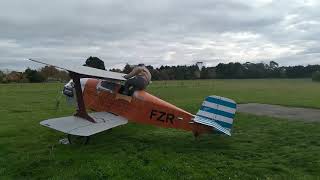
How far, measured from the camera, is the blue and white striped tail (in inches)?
428

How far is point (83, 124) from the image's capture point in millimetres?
10523

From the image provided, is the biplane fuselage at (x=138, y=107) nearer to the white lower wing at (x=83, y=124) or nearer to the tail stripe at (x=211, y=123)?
the tail stripe at (x=211, y=123)

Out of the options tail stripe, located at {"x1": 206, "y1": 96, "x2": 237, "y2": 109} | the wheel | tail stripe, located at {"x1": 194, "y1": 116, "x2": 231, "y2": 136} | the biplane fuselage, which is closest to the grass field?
the wheel

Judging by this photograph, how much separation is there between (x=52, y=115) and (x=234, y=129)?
9.28 m

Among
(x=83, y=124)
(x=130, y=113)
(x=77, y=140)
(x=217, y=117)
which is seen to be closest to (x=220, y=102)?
(x=217, y=117)

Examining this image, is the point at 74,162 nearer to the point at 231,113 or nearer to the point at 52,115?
the point at 231,113

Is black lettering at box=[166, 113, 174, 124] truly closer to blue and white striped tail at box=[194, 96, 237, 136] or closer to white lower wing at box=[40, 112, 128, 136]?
blue and white striped tail at box=[194, 96, 237, 136]

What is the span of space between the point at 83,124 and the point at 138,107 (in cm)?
189

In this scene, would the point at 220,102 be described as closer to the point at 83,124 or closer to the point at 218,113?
the point at 218,113

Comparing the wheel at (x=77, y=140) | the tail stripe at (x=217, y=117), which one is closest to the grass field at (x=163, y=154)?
the wheel at (x=77, y=140)

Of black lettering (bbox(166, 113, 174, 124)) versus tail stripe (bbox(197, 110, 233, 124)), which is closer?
tail stripe (bbox(197, 110, 233, 124))

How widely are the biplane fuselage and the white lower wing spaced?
1.39ft

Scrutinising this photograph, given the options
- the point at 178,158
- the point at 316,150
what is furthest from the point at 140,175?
the point at 316,150

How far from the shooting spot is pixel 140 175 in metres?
7.70
